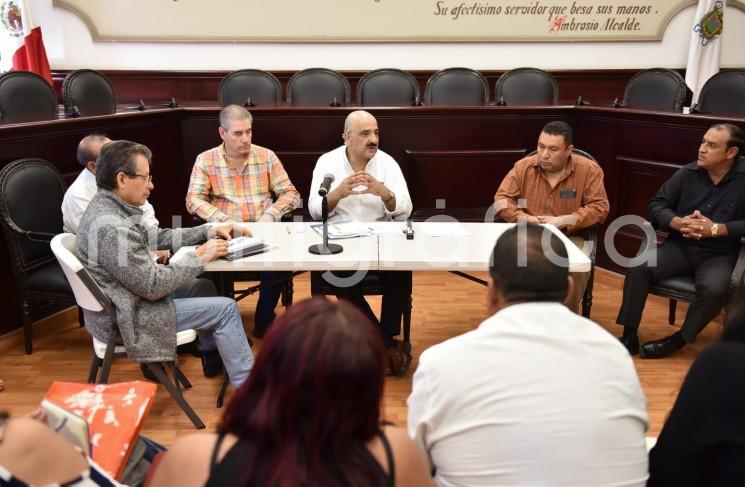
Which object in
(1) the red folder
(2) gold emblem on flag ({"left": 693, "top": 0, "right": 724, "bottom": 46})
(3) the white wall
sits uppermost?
(2) gold emblem on flag ({"left": 693, "top": 0, "right": 724, "bottom": 46})

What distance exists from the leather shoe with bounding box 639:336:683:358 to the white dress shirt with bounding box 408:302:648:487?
230cm

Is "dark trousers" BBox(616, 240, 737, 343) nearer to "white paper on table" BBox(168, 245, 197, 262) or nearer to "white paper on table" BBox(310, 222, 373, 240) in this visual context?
"white paper on table" BBox(310, 222, 373, 240)

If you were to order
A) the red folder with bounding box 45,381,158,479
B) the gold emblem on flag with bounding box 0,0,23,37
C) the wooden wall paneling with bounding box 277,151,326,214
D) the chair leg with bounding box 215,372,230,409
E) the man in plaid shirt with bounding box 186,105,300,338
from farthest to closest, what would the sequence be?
1. the gold emblem on flag with bounding box 0,0,23,37
2. the wooden wall paneling with bounding box 277,151,326,214
3. the man in plaid shirt with bounding box 186,105,300,338
4. the chair leg with bounding box 215,372,230,409
5. the red folder with bounding box 45,381,158,479

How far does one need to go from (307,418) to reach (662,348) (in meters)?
2.88

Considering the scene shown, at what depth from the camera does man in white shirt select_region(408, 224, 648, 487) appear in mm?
1244

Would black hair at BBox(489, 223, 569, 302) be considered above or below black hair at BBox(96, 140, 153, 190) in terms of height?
below

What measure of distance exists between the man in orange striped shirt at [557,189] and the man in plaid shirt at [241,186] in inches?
47.3

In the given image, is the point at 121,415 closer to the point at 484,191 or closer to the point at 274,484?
the point at 274,484

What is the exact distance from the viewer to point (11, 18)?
6.12 m

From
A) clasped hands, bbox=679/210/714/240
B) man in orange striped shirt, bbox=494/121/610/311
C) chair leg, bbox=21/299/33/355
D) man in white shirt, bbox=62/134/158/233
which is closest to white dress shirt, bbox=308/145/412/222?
man in orange striped shirt, bbox=494/121/610/311

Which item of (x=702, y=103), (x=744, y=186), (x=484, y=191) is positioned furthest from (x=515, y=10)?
(x=744, y=186)

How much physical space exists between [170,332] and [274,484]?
1761 mm

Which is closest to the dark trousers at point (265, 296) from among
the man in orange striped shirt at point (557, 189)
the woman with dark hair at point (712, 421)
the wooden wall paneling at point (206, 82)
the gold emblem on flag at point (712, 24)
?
the man in orange striped shirt at point (557, 189)

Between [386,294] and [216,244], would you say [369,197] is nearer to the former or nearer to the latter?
[386,294]
